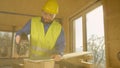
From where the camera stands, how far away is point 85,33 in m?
2.93

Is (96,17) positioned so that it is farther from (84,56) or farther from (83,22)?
(84,56)

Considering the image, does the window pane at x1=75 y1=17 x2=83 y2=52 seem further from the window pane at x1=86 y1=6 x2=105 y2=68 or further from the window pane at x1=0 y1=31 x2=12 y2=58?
the window pane at x1=0 y1=31 x2=12 y2=58

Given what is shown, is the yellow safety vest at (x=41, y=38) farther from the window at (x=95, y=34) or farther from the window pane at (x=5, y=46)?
the window pane at (x=5, y=46)

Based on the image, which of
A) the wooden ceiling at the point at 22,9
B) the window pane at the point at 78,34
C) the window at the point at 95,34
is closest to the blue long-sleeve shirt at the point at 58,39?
the window at the point at 95,34

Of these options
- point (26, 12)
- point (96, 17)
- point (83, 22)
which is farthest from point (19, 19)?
point (96, 17)

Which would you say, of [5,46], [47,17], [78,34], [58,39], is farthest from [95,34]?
[5,46]

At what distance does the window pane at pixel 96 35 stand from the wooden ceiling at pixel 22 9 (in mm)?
247

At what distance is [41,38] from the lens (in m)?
1.42

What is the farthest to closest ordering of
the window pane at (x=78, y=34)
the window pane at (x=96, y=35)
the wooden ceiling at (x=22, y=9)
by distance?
the window pane at (x=78, y=34) < the wooden ceiling at (x=22, y=9) < the window pane at (x=96, y=35)

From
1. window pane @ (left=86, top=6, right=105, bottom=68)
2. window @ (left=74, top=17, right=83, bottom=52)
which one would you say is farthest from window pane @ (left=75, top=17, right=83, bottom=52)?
window pane @ (left=86, top=6, right=105, bottom=68)

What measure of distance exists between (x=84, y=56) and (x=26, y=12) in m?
2.33

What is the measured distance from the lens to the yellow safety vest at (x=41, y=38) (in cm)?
138

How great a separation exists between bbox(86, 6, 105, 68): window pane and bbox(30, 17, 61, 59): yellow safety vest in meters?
1.11

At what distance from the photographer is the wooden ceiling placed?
111 inches
